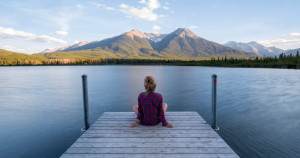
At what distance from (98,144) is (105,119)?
2.66m

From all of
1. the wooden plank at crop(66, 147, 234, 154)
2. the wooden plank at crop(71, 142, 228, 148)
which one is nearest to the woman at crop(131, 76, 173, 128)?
the wooden plank at crop(71, 142, 228, 148)

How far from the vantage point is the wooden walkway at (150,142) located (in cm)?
511

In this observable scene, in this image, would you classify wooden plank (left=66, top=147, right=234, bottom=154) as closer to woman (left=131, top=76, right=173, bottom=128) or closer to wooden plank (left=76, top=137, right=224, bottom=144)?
wooden plank (left=76, top=137, right=224, bottom=144)

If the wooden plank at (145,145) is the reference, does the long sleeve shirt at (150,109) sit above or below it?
above

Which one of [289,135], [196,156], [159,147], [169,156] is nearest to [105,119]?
[159,147]

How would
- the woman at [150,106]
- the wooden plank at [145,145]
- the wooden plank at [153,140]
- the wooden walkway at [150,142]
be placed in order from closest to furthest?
the wooden walkway at [150,142], the wooden plank at [145,145], the wooden plank at [153,140], the woman at [150,106]

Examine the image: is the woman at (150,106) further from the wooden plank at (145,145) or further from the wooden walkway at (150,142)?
the wooden plank at (145,145)

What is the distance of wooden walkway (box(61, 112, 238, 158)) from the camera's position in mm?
5105

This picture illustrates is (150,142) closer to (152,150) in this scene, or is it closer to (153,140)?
(153,140)

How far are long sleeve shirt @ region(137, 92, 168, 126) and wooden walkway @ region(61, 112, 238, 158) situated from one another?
0.88ft

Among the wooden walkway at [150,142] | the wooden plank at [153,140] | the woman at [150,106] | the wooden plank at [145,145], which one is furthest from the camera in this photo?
the woman at [150,106]

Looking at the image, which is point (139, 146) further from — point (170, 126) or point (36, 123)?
point (36, 123)

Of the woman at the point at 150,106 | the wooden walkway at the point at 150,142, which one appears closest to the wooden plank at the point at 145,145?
the wooden walkway at the point at 150,142

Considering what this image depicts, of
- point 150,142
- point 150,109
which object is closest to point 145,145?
point 150,142
